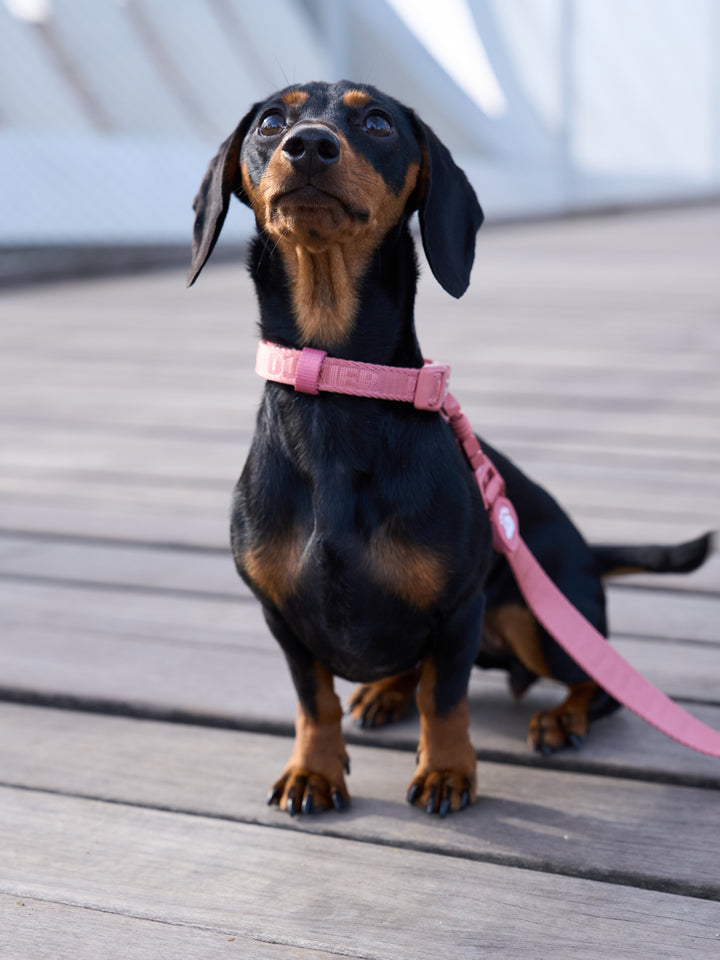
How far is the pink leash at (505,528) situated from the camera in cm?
158

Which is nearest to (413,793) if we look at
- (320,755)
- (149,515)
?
(320,755)

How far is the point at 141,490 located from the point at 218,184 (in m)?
1.68

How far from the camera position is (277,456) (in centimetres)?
161

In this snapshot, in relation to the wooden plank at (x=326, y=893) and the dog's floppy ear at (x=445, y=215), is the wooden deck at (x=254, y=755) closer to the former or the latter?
the wooden plank at (x=326, y=893)

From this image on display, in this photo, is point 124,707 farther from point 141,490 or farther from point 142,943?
point 141,490

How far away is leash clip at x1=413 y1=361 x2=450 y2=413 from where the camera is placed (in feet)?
5.20

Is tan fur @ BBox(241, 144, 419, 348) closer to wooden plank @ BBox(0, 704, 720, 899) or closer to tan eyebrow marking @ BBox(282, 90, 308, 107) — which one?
tan eyebrow marking @ BBox(282, 90, 308, 107)

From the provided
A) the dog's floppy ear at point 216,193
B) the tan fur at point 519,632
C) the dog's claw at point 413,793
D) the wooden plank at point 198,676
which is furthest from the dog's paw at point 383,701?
the dog's floppy ear at point 216,193

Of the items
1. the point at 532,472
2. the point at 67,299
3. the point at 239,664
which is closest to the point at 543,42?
the point at 67,299

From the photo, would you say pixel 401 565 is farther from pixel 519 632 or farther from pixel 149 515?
pixel 149 515

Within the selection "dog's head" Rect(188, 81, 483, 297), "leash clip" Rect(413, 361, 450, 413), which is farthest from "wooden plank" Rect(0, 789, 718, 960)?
"dog's head" Rect(188, 81, 483, 297)

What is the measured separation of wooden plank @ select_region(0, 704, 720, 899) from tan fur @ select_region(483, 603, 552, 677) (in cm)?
19

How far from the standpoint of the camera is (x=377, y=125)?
1648 mm

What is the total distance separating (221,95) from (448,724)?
9.75 meters
